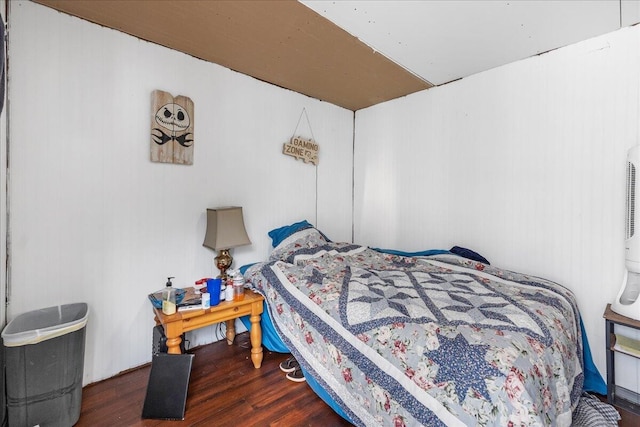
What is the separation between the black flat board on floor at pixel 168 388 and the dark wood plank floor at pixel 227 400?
0.04 m

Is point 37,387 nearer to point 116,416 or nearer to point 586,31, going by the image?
point 116,416

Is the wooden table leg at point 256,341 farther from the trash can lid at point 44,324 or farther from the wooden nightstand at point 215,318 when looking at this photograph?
the trash can lid at point 44,324

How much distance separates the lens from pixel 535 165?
7.20 ft

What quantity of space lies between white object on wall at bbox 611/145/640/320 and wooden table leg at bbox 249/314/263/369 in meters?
2.31

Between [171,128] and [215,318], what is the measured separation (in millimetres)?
1436

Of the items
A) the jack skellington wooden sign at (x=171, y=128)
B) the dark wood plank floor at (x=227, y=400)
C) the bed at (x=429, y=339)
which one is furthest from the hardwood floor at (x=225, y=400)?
the jack skellington wooden sign at (x=171, y=128)

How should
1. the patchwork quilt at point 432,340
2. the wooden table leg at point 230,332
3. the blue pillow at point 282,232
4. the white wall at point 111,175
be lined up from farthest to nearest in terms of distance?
the blue pillow at point 282,232 → the wooden table leg at point 230,332 → the white wall at point 111,175 → the patchwork quilt at point 432,340

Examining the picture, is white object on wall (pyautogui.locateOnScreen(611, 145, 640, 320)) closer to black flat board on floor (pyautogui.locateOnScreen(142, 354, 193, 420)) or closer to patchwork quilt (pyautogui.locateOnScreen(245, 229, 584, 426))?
patchwork quilt (pyautogui.locateOnScreen(245, 229, 584, 426))

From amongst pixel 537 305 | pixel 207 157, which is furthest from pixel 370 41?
pixel 537 305

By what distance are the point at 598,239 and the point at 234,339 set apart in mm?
2850

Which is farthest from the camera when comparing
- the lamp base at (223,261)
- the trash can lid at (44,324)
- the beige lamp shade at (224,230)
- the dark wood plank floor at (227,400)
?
the lamp base at (223,261)

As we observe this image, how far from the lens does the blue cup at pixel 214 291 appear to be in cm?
192

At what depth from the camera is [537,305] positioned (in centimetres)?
153

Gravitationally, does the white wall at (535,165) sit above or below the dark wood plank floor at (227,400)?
above
